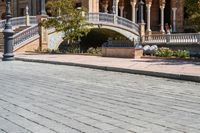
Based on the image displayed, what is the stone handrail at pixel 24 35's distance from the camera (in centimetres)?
3350

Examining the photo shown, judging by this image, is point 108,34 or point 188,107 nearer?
point 188,107

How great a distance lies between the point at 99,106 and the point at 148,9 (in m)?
40.6

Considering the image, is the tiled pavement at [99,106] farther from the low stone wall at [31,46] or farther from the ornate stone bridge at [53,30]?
the ornate stone bridge at [53,30]

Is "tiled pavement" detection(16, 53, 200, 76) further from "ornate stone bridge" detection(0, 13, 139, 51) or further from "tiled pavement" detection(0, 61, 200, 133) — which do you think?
"ornate stone bridge" detection(0, 13, 139, 51)

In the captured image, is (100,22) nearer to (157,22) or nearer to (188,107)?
(157,22)

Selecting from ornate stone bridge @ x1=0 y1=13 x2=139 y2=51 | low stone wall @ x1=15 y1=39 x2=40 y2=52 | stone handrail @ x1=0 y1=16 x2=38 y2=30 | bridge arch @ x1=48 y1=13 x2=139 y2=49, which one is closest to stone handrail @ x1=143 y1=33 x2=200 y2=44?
bridge arch @ x1=48 y1=13 x2=139 y2=49

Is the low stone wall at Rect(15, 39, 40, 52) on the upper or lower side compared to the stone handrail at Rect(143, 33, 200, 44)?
lower

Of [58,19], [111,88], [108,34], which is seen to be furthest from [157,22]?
[111,88]

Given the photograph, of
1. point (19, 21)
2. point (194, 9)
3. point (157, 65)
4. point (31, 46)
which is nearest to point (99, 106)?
point (157, 65)

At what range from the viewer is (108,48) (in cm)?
2383

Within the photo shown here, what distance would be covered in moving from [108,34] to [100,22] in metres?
4.97

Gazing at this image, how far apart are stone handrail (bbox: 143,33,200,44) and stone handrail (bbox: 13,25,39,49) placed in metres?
10.5

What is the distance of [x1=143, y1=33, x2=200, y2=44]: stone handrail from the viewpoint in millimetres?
35062

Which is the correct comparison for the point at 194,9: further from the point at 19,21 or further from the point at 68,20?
the point at 19,21
